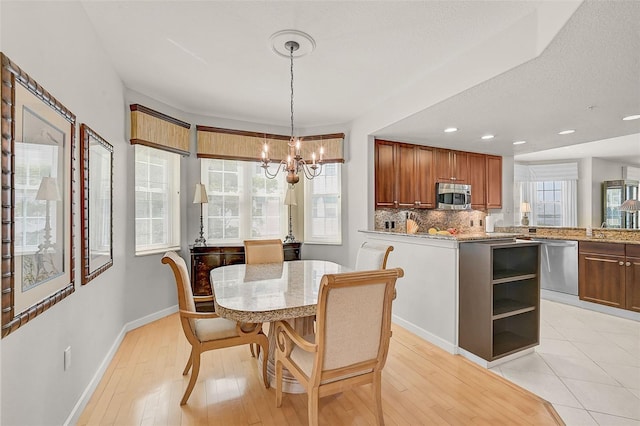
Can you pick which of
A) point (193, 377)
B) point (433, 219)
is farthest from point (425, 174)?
point (193, 377)

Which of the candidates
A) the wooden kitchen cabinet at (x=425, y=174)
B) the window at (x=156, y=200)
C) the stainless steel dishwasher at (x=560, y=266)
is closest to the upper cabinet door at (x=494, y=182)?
the wooden kitchen cabinet at (x=425, y=174)

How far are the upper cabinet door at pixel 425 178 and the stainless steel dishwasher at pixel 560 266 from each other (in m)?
1.62

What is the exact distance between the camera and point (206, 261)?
12.5ft

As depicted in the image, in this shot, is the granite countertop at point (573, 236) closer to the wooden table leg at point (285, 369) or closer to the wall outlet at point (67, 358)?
the wooden table leg at point (285, 369)

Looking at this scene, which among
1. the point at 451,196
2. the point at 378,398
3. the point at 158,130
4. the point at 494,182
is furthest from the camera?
the point at 494,182

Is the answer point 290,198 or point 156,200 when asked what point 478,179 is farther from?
point 156,200

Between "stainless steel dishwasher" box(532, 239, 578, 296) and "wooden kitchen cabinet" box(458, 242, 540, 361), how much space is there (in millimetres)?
1713

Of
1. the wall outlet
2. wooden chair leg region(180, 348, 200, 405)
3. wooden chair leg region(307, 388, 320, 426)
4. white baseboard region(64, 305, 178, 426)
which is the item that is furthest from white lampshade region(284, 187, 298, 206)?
wooden chair leg region(307, 388, 320, 426)

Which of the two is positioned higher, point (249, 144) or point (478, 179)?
point (249, 144)

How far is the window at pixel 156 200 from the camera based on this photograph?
3.59 metres

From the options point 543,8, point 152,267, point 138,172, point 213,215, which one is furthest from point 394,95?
point 152,267

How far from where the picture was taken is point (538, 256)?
2.90m

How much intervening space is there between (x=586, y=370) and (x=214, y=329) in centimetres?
305

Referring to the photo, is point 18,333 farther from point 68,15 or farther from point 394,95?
point 394,95
